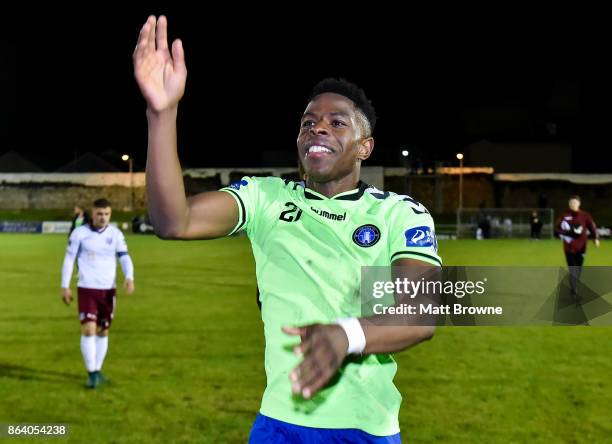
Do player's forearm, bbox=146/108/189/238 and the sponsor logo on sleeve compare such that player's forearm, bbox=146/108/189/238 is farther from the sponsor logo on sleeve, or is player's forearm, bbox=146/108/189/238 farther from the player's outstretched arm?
the sponsor logo on sleeve

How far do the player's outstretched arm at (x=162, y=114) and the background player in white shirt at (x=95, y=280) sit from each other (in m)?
6.17

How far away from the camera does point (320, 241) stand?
2793 millimetres

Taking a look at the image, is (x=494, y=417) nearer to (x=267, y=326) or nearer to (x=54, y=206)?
(x=267, y=326)

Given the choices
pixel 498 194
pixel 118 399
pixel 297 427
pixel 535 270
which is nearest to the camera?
pixel 297 427

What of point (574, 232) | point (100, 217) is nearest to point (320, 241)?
point (100, 217)

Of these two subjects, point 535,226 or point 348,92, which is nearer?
point 348,92

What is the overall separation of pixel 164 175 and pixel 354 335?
817mm

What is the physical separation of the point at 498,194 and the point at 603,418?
71029 millimetres

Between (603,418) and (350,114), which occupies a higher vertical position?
(350,114)

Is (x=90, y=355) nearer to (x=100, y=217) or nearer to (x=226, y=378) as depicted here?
(x=226, y=378)

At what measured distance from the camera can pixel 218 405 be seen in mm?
7395

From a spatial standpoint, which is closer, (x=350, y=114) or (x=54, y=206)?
(x=350, y=114)

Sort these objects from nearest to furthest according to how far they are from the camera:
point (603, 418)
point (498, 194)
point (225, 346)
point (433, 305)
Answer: point (433, 305), point (603, 418), point (225, 346), point (498, 194)

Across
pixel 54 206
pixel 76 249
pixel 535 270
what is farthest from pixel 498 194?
pixel 76 249
